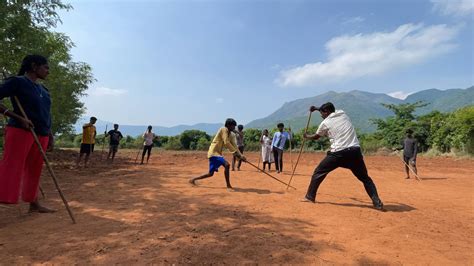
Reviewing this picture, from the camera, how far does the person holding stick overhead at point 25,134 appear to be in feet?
13.9

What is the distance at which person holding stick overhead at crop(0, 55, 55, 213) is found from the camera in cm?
424

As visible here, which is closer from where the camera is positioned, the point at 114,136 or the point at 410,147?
the point at 410,147

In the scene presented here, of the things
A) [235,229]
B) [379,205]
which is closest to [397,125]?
[379,205]

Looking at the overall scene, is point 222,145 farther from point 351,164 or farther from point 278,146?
point 278,146

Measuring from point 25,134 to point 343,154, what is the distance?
5.00 m

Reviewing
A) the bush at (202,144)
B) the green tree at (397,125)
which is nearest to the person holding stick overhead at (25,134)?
the green tree at (397,125)

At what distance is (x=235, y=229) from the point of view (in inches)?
172

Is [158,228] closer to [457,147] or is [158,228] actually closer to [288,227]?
[288,227]

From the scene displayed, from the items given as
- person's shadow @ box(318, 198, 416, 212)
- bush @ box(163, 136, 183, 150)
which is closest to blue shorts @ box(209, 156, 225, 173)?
person's shadow @ box(318, 198, 416, 212)

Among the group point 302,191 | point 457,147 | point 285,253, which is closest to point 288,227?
point 285,253

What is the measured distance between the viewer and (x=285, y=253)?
11.7 feet

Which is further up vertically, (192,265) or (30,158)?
(30,158)

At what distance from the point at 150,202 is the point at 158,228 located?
1843mm

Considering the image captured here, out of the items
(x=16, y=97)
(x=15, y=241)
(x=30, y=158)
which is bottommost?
(x=15, y=241)
